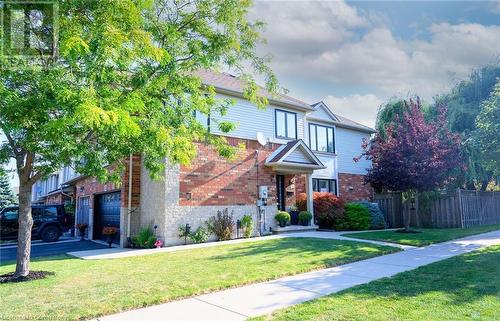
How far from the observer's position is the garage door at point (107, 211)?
16.2 metres

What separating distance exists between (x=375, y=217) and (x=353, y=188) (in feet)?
17.0

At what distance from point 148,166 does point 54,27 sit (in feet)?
12.7

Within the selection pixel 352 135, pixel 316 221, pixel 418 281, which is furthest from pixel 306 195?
pixel 418 281

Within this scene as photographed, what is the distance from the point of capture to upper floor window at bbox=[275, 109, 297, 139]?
17797 millimetres

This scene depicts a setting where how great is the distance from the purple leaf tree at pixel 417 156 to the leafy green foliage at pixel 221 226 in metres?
6.98

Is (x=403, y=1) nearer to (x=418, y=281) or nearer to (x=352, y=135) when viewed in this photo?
(x=418, y=281)

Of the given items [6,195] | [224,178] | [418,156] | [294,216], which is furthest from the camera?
[6,195]

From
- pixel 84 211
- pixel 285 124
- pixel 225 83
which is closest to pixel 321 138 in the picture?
pixel 285 124

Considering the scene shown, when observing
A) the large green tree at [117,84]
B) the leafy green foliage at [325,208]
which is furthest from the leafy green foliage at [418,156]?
the large green tree at [117,84]

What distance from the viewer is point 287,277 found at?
7387 millimetres

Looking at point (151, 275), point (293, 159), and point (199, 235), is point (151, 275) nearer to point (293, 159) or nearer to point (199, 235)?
point (199, 235)

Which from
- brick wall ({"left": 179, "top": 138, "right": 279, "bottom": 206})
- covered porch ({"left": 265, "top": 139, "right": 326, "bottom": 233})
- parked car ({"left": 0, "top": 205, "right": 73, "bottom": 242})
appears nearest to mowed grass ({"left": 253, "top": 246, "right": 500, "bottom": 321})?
brick wall ({"left": 179, "top": 138, "right": 279, "bottom": 206})

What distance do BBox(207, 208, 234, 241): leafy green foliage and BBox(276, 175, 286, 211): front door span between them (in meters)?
3.54

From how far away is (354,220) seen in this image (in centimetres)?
1720
